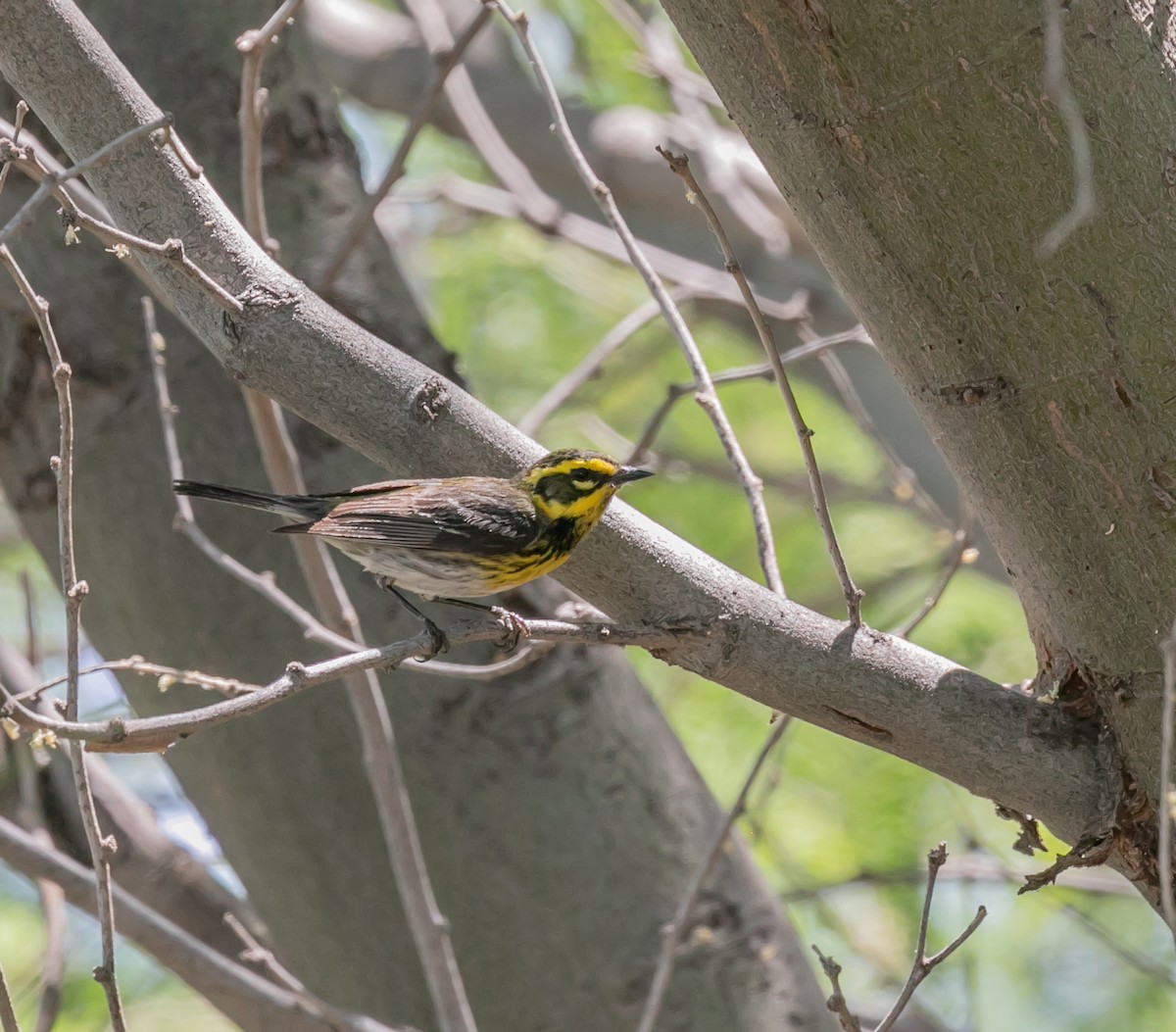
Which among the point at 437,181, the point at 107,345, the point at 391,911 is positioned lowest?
the point at 391,911

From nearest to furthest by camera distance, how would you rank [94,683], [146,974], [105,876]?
1. [105,876]
2. [94,683]
3. [146,974]

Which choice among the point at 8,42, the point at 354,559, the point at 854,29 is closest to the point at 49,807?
the point at 354,559

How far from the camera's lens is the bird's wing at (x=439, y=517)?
3.53m

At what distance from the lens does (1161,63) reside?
2150mm

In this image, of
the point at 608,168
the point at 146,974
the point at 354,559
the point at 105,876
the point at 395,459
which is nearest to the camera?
the point at 105,876

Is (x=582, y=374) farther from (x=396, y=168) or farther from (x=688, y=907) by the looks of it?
(x=688, y=907)

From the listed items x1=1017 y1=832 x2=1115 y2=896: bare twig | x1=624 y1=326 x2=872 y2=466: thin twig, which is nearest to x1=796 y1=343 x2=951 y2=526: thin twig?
x1=624 y1=326 x2=872 y2=466: thin twig

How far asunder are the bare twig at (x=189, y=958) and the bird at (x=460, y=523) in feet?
3.16

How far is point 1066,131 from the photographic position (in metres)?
2.12

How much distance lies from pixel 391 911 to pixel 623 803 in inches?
26.5

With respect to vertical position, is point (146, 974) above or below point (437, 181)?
below

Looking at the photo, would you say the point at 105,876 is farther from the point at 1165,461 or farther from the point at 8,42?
the point at 1165,461

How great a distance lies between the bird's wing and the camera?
3527 millimetres

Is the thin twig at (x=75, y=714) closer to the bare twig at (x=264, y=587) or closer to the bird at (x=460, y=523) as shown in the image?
the bare twig at (x=264, y=587)
